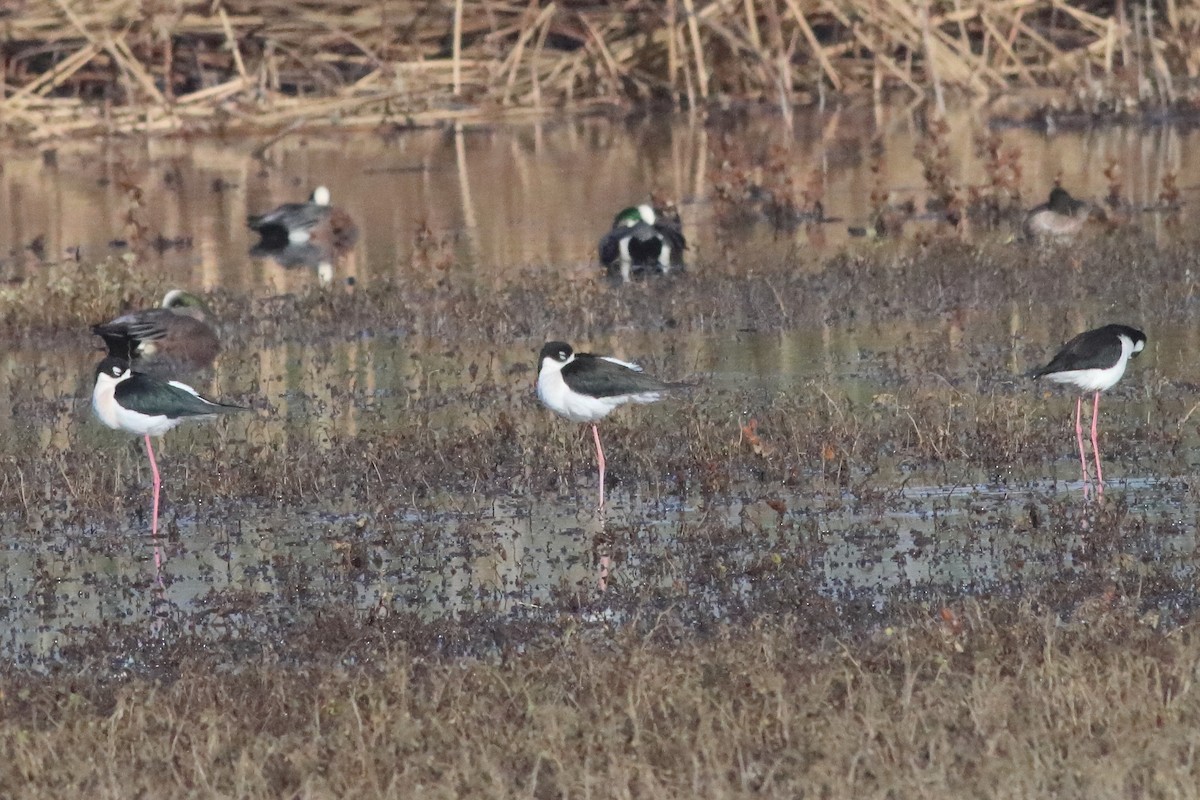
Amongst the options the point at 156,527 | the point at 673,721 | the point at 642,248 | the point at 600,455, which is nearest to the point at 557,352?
the point at 600,455

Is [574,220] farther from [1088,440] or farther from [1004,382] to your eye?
[1088,440]

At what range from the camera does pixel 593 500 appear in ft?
30.6

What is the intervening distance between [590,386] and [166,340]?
4.68 metres

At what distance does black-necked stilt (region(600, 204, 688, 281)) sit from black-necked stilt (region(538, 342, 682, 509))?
682 cm

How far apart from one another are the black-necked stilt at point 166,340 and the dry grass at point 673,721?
6.74m

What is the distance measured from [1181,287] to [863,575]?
6.91 m

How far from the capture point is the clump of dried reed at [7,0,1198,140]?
29.1 meters

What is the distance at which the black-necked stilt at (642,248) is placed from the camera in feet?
54.9

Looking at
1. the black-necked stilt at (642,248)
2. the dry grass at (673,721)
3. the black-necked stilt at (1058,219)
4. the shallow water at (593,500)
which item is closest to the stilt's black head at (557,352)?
the shallow water at (593,500)

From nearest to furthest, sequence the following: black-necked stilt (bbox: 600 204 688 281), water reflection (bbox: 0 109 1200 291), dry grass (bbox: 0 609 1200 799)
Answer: dry grass (bbox: 0 609 1200 799) < black-necked stilt (bbox: 600 204 688 281) < water reflection (bbox: 0 109 1200 291)

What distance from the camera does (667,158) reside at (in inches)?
1047

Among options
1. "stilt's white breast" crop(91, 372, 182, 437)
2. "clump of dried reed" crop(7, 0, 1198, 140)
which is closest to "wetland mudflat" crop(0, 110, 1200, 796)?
"stilt's white breast" crop(91, 372, 182, 437)

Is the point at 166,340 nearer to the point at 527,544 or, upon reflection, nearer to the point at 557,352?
the point at 557,352

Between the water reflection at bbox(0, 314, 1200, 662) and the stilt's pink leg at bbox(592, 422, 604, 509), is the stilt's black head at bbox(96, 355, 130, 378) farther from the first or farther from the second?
the stilt's pink leg at bbox(592, 422, 604, 509)
